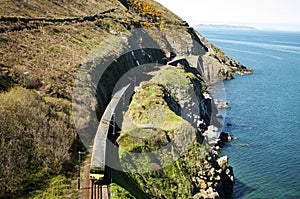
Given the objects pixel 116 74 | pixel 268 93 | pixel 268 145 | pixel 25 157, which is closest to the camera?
pixel 25 157

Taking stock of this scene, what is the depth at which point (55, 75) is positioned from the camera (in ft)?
122

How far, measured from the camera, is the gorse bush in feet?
69.2

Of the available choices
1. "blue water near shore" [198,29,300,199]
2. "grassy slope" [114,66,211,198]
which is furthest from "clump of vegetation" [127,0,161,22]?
"grassy slope" [114,66,211,198]

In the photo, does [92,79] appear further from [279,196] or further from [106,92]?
[279,196]

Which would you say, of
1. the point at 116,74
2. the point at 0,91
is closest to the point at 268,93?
the point at 116,74

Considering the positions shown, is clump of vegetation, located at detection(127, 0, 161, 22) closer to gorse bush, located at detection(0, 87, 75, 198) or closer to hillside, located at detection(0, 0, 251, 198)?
hillside, located at detection(0, 0, 251, 198)

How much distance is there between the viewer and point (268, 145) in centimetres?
5047

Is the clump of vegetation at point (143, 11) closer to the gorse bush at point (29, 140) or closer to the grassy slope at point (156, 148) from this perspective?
the grassy slope at point (156, 148)

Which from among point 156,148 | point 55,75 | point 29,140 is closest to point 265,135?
point 156,148

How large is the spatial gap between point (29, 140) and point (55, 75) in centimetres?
1455

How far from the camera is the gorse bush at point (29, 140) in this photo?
21.1m

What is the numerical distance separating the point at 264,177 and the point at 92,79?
82.6 feet

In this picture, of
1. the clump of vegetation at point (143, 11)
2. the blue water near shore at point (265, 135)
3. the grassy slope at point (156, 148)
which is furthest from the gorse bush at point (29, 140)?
the clump of vegetation at point (143, 11)

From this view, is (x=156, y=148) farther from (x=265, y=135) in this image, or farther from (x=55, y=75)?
(x=265, y=135)
